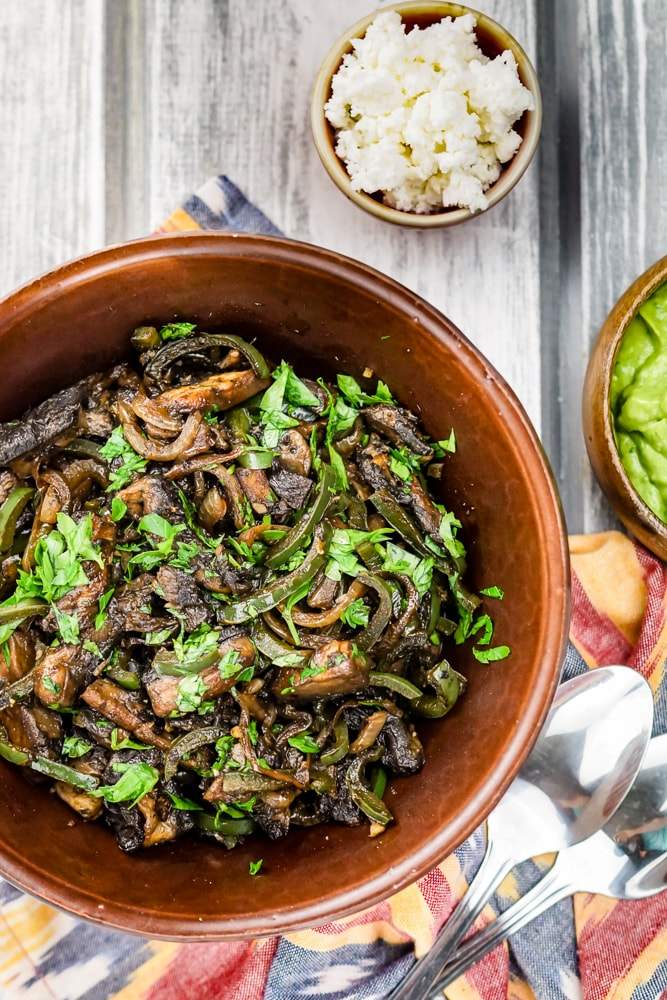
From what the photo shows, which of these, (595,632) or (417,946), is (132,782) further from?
(595,632)

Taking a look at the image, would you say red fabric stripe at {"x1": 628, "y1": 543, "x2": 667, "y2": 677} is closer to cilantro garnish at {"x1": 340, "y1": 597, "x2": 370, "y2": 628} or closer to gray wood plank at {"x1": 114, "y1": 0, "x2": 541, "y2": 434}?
gray wood plank at {"x1": 114, "y1": 0, "x2": 541, "y2": 434}

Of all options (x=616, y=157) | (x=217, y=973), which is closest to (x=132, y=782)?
(x=217, y=973)

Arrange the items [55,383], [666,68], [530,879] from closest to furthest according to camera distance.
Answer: [55,383], [530,879], [666,68]

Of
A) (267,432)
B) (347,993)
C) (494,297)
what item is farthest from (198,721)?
(494,297)

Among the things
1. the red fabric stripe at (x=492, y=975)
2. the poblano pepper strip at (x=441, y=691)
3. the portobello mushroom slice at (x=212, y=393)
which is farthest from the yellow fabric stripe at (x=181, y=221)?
the red fabric stripe at (x=492, y=975)

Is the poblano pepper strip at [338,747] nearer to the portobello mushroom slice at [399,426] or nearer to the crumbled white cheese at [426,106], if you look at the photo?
the portobello mushroom slice at [399,426]

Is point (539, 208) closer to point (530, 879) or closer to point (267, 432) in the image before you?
point (267, 432)
